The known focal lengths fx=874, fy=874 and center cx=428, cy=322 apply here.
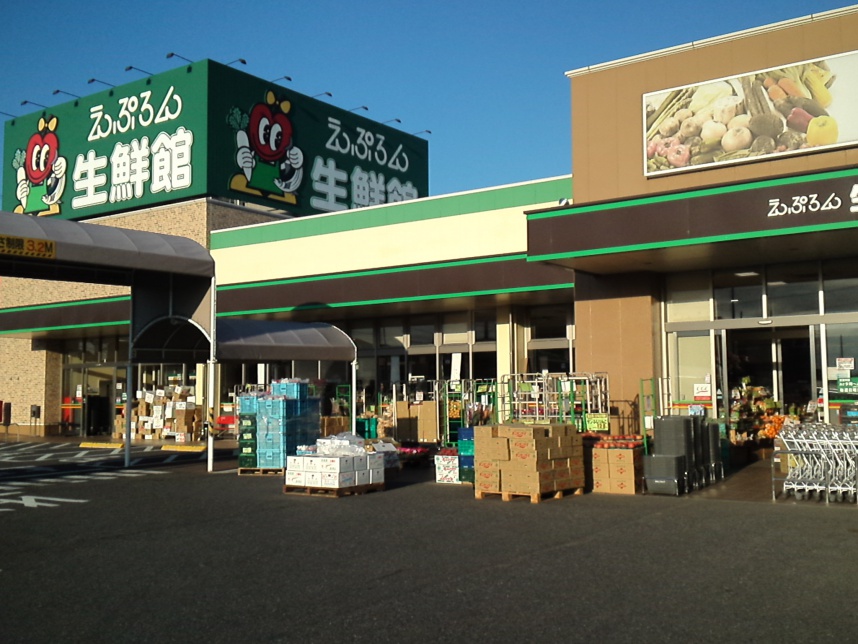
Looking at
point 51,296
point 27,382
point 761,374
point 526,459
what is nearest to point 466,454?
point 526,459

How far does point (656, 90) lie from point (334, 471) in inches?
408

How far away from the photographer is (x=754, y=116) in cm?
1716

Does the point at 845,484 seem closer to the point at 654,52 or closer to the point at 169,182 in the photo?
the point at 654,52

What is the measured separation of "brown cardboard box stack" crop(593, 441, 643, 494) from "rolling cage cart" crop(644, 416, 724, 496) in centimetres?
25

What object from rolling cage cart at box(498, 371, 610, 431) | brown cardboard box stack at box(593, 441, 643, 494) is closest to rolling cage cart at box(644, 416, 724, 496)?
brown cardboard box stack at box(593, 441, 643, 494)

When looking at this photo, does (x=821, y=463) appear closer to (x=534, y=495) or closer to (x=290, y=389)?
(x=534, y=495)

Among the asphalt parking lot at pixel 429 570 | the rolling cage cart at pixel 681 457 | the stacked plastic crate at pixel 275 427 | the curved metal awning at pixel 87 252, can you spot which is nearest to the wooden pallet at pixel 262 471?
the stacked plastic crate at pixel 275 427

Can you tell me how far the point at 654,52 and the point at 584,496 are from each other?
959 cm

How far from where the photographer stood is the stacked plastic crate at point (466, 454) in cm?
1635

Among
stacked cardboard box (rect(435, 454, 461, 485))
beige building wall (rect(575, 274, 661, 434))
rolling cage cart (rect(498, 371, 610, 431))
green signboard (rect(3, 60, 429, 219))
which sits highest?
green signboard (rect(3, 60, 429, 219))

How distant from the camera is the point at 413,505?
13961 millimetres

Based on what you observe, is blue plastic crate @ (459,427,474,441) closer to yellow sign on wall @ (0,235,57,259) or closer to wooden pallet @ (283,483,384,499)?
wooden pallet @ (283,483,384,499)

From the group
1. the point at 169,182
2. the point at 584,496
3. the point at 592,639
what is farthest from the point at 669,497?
the point at 169,182

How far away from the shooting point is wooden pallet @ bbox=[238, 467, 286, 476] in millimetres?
19031
